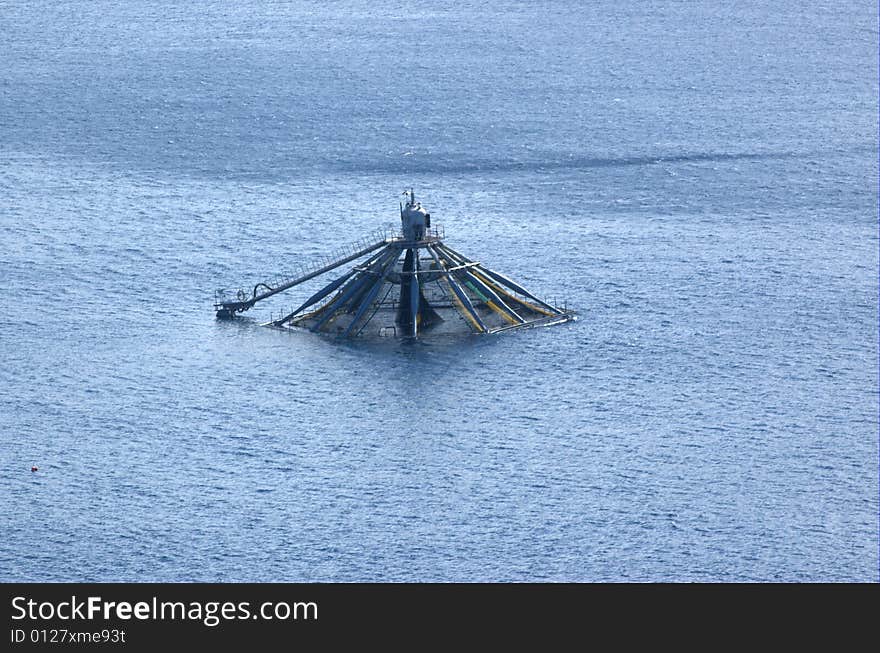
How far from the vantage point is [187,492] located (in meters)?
180

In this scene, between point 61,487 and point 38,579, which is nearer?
point 38,579

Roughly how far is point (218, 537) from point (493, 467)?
27742 mm

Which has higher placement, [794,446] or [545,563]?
[794,446]

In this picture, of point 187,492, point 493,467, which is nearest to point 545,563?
point 493,467

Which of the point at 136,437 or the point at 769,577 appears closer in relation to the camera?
the point at 769,577

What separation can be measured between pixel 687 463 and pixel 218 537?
142 ft

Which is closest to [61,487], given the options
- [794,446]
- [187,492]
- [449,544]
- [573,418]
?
[187,492]

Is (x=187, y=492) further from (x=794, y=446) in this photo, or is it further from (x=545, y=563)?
(x=794, y=446)

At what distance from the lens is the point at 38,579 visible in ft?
538

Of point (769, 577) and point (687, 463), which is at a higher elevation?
point (687, 463)
